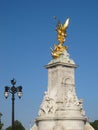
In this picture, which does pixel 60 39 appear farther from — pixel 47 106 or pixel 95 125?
pixel 95 125

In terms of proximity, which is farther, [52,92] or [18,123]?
[18,123]

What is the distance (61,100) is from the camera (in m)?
34.0

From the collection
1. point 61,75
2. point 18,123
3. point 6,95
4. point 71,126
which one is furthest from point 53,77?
point 18,123

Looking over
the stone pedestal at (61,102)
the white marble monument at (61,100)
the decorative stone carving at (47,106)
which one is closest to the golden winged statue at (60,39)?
the white marble monument at (61,100)

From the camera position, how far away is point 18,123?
61.2 metres

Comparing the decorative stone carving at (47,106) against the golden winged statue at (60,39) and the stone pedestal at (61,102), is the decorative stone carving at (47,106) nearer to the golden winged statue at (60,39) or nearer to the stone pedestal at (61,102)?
Answer: the stone pedestal at (61,102)

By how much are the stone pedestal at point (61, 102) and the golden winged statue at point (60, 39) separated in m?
0.56

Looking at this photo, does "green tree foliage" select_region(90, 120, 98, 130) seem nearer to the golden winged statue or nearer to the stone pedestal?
the stone pedestal

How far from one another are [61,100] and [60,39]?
699 cm

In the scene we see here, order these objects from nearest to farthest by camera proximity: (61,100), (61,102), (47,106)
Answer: (47,106), (61,102), (61,100)

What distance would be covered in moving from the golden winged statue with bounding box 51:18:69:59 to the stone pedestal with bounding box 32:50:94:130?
21.9 inches

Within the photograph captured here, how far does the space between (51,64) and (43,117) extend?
5.65 meters

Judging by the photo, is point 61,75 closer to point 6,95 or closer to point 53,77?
point 53,77

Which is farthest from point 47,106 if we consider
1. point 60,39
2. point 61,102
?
point 60,39
